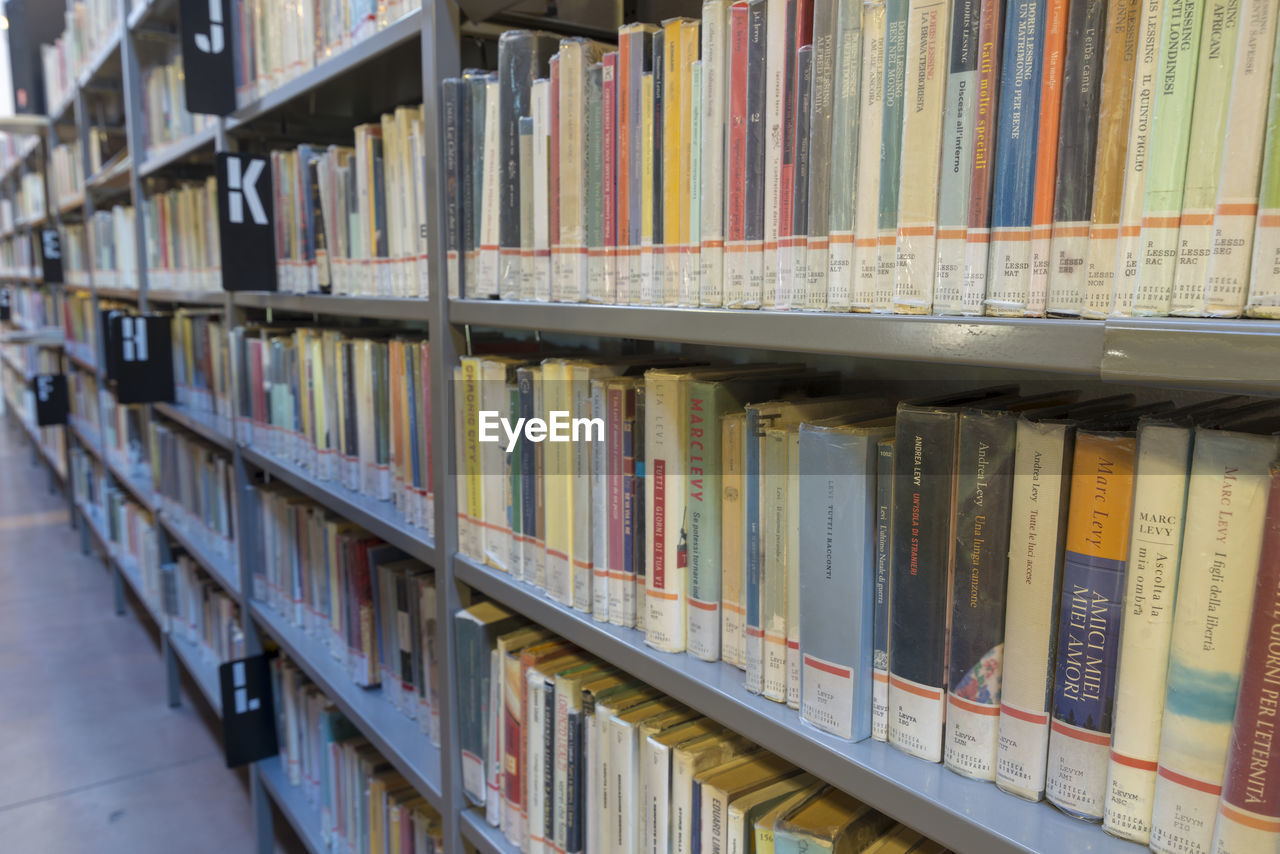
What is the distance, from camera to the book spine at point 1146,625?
56 cm

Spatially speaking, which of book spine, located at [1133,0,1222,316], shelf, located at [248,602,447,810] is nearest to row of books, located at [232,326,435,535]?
shelf, located at [248,602,447,810]

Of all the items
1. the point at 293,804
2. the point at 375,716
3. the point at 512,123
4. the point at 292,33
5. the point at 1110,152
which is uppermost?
the point at 292,33

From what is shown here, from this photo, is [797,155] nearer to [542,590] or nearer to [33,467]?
[542,590]

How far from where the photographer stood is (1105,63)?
548 millimetres

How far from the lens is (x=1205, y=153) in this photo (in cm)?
51

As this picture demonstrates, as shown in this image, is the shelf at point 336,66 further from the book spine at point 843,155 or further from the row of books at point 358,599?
the row of books at point 358,599

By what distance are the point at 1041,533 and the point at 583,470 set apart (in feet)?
1.78

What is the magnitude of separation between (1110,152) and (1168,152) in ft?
0.12

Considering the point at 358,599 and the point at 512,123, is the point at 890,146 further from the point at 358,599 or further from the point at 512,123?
the point at 358,599

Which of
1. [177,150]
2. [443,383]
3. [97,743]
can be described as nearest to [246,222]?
[177,150]

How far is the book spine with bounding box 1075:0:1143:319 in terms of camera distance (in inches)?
21.2

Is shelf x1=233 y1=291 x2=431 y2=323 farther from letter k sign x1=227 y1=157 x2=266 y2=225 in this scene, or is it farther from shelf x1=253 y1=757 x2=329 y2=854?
shelf x1=253 y1=757 x2=329 y2=854

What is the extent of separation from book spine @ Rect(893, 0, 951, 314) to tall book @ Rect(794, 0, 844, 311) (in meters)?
0.05

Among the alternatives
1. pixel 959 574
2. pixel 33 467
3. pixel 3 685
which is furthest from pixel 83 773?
pixel 33 467
